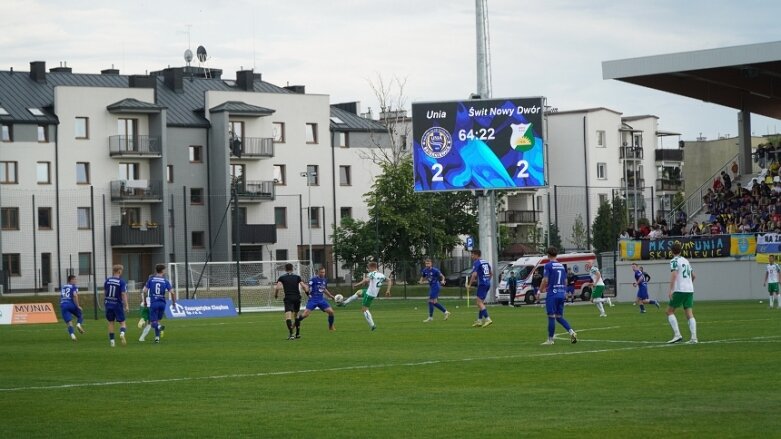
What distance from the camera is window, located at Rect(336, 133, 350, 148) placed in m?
97.4

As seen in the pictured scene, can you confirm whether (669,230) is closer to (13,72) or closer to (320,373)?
(320,373)

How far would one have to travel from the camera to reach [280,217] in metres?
94.4

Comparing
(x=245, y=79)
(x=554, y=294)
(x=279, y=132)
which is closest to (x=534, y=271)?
(x=554, y=294)

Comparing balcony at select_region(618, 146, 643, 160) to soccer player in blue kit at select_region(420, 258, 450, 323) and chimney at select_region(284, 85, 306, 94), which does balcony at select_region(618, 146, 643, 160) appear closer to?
chimney at select_region(284, 85, 306, 94)

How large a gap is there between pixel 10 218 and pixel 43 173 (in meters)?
6.58

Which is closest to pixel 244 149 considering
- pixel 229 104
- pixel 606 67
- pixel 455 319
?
pixel 229 104

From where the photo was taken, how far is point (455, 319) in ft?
135

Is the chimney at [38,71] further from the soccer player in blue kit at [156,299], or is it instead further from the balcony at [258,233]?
the soccer player in blue kit at [156,299]

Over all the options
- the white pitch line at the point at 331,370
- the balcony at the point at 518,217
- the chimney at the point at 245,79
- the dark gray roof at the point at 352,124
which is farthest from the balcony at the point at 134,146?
the white pitch line at the point at 331,370

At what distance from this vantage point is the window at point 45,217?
79287 mm

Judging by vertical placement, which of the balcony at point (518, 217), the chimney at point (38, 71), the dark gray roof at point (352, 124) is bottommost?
the balcony at point (518, 217)

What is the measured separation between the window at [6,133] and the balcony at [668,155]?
6520 centimetres

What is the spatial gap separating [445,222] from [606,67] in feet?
91.6

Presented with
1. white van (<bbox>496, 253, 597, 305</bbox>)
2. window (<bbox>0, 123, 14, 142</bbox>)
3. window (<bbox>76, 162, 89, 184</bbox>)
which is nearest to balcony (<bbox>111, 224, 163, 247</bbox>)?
window (<bbox>76, 162, 89, 184</bbox>)
